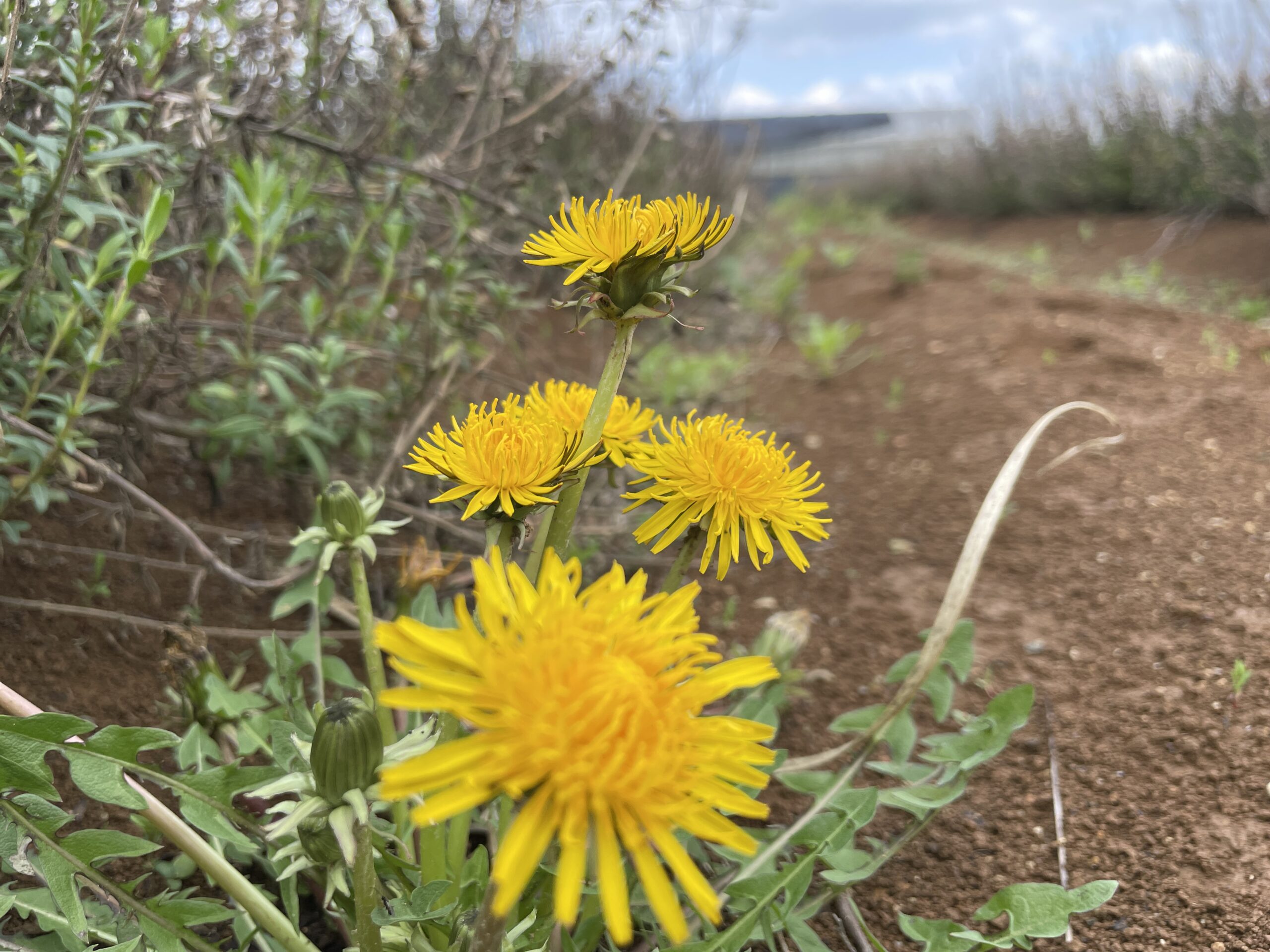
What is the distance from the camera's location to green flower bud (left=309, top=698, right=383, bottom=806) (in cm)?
91

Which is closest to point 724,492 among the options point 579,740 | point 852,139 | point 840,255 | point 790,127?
point 579,740

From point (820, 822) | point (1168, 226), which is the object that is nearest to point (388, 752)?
point (820, 822)

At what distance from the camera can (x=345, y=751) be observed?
917 mm

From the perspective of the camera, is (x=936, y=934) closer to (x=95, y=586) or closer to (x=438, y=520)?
(x=438, y=520)

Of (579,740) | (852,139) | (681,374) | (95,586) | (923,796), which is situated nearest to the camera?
(579,740)

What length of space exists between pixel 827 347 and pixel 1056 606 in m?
2.21

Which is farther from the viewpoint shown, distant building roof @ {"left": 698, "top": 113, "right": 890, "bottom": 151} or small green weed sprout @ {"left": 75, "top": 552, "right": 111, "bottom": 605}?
distant building roof @ {"left": 698, "top": 113, "right": 890, "bottom": 151}

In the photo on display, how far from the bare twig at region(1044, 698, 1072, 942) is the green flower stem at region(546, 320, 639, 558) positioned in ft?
3.28

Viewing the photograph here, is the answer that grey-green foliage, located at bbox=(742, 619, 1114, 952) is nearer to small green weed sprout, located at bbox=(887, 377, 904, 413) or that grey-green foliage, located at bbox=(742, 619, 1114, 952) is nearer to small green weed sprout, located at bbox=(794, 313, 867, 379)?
→ small green weed sprout, located at bbox=(887, 377, 904, 413)

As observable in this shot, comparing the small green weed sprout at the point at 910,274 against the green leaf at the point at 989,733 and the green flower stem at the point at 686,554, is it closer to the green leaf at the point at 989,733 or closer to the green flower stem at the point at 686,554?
the green leaf at the point at 989,733

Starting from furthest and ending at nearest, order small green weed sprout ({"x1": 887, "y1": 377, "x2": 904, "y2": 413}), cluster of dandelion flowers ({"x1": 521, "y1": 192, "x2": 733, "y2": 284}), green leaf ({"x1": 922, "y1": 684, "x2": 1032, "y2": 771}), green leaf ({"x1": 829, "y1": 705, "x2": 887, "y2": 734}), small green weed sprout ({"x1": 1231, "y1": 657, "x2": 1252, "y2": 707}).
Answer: small green weed sprout ({"x1": 887, "y1": 377, "x2": 904, "y2": 413}), small green weed sprout ({"x1": 1231, "y1": 657, "x2": 1252, "y2": 707}), green leaf ({"x1": 829, "y1": 705, "x2": 887, "y2": 734}), green leaf ({"x1": 922, "y1": 684, "x2": 1032, "y2": 771}), cluster of dandelion flowers ({"x1": 521, "y1": 192, "x2": 733, "y2": 284})

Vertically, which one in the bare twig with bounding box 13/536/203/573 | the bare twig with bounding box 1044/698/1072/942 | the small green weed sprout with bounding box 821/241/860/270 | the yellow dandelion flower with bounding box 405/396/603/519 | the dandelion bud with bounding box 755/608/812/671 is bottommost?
the bare twig with bounding box 1044/698/1072/942

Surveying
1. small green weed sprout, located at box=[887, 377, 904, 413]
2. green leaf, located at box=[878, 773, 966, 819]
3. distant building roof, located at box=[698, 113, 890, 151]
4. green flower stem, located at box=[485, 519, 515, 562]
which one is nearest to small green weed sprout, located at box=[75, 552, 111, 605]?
green flower stem, located at box=[485, 519, 515, 562]

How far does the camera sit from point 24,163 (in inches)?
58.6
